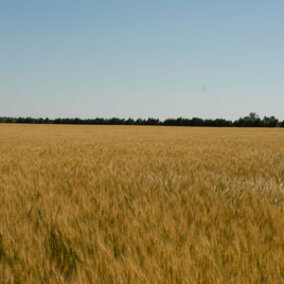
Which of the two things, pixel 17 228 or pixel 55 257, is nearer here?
pixel 55 257

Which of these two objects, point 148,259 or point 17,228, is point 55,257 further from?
point 148,259

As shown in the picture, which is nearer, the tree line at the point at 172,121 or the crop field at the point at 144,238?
the crop field at the point at 144,238

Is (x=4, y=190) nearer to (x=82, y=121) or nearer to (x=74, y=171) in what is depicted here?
(x=74, y=171)

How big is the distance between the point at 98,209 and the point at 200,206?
760mm

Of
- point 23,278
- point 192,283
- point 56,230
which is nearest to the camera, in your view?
point 192,283

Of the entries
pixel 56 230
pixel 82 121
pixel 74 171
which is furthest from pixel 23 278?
pixel 82 121

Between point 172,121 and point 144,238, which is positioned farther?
point 172,121

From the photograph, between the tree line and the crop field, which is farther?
the tree line

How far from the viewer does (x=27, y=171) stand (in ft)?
13.7

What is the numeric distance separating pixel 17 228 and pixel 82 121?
64.9m

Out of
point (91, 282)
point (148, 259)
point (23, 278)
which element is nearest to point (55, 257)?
point (23, 278)

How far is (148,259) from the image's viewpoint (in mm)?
1362

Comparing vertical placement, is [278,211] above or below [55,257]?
above

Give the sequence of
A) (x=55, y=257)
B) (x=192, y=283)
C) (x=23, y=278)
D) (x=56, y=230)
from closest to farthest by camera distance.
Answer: (x=192, y=283) → (x=23, y=278) → (x=55, y=257) → (x=56, y=230)
